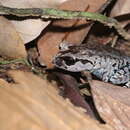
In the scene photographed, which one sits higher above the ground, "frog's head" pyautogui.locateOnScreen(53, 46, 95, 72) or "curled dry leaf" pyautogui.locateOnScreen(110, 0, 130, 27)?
"curled dry leaf" pyautogui.locateOnScreen(110, 0, 130, 27)

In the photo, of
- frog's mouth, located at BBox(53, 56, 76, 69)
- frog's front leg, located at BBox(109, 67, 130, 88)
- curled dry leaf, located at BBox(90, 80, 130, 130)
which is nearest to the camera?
curled dry leaf, located at BBox(90, 80, 130, 130)

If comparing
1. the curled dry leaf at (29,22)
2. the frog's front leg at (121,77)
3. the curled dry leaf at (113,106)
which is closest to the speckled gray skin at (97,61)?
the frog's front leg at (121,77)

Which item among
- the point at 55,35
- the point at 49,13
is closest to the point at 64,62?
the point at 55,35

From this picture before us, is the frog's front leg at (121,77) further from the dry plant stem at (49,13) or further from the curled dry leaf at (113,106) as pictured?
the dry plant stem at (49,13)

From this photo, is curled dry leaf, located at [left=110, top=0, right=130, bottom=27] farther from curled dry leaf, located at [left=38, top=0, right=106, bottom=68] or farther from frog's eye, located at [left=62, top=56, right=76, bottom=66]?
frog's eye, located at [left=62, top=56, right=76, bottom=66]

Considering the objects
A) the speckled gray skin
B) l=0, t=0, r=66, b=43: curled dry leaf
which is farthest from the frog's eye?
l=0, t=0, r=66, b=43: curled dry leaf

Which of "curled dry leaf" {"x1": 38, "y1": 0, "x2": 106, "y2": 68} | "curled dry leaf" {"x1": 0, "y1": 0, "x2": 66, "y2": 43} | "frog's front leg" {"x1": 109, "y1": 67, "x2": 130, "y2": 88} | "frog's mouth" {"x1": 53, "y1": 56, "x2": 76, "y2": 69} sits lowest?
"frog's front leg" {"x1": 109, "y1": 67, "x2": 130, "y2": 88}
